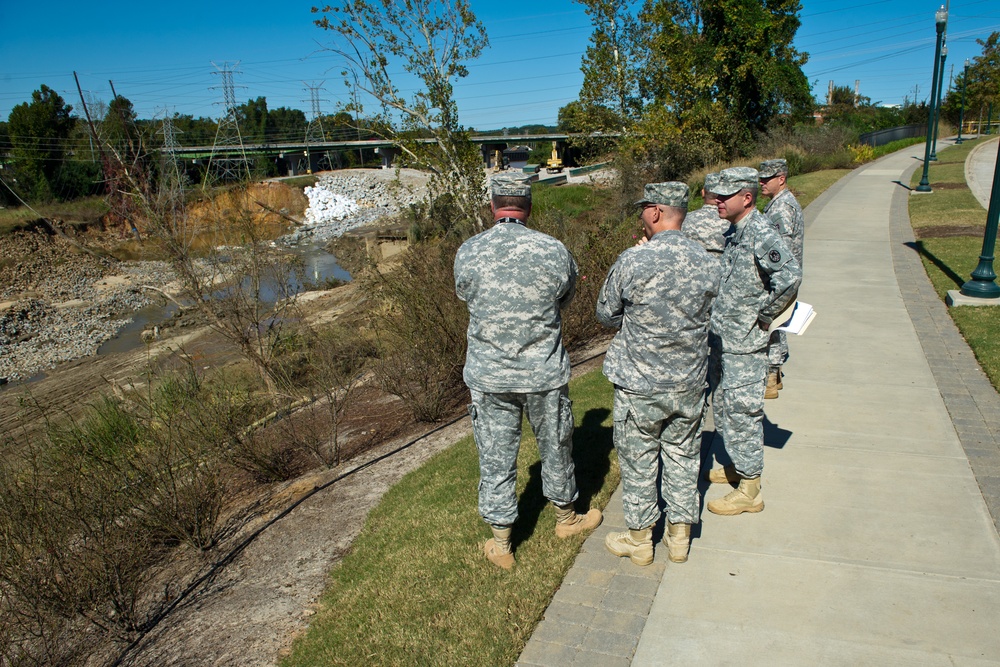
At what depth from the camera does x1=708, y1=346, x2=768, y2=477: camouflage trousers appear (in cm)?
382

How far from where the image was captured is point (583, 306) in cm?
787

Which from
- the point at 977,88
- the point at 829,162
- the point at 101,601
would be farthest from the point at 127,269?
the point at 977,88

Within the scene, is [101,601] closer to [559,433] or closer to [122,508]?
[122,508]

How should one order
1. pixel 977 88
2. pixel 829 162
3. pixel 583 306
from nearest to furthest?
pixel 583 306, pixel 829 162, pixel 977 88

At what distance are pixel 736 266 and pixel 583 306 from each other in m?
4.03

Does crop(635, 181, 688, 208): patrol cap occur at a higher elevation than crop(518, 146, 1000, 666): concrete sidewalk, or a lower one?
higher

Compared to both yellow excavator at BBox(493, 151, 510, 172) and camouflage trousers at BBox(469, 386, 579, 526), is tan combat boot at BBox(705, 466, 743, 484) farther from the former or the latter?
yellow excavator at BBox(493, 151, 510, 172)

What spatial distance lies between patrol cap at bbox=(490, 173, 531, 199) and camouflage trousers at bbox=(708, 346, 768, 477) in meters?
1.53

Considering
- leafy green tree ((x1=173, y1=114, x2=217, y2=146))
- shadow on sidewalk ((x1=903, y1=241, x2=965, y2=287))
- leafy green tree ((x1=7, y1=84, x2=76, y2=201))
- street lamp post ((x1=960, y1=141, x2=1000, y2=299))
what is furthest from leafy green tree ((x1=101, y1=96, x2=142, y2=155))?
leafy green tree ((x1=7, y1=84, x2=76, y2=201))

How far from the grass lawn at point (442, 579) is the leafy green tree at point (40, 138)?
49640 millimetres

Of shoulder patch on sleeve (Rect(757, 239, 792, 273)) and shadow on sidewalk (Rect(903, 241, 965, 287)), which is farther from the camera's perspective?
shadow on sidewalk (Rect(903, 241, 965, 287))

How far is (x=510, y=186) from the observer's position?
131 inches

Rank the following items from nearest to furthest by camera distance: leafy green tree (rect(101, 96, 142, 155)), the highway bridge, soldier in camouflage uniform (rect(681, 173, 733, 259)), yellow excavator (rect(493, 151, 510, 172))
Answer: soldier in camouflage uniform (rect(681, 173, 733, 259))
leafy green tree (rect(101, 96, 142, 155))
yellow excavator (rect(493, 151, 510, 172))
the highway bridge

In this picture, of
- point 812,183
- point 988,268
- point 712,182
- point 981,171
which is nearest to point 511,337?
point 712,182
